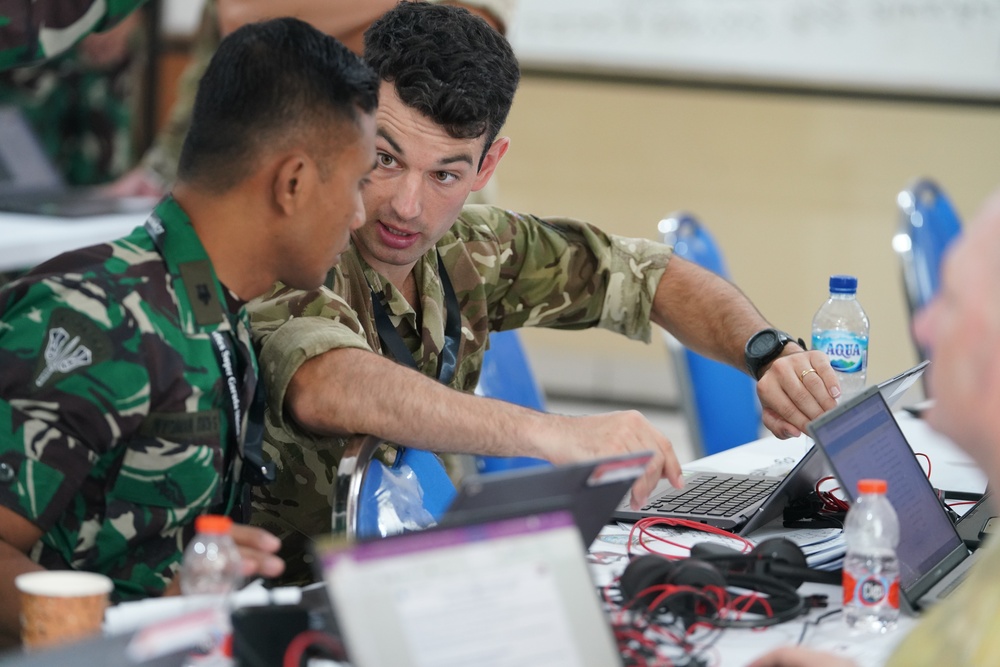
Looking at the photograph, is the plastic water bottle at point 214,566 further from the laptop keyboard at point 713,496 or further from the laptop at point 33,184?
the laptop at point 33,184

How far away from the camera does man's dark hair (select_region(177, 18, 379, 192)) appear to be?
5.40ft

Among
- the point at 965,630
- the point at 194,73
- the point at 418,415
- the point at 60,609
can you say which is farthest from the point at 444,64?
the point at 194,73

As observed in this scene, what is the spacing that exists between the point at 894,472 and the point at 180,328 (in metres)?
0.91

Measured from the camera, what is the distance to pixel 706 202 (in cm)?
530

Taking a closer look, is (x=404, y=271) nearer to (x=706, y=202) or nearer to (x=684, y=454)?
(x=684, y=454)

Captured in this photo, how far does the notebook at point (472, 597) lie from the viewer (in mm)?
1019

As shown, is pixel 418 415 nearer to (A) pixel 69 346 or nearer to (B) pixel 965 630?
(A) pixel 69 346

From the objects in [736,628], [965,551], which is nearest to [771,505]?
[965,551]

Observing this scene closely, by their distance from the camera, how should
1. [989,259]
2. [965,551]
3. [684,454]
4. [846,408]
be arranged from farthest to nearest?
Result: [684,454]
[965,551]
[846,408]
[989,259]

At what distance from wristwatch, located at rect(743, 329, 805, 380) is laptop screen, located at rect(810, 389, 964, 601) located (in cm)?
45

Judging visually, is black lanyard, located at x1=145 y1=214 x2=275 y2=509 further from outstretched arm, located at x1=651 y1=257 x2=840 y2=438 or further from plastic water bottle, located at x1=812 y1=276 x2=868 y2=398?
plastic water bottle, located at x1=812 y1=276 x2=868 y2=398

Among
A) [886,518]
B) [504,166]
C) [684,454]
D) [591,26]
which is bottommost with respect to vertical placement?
[684,454]

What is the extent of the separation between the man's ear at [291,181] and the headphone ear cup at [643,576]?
1.98 ft

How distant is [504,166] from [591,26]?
0.69 m
